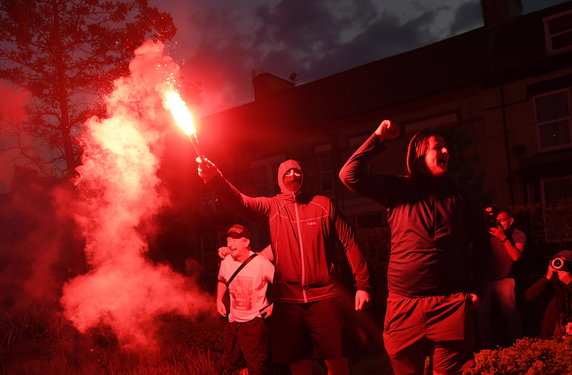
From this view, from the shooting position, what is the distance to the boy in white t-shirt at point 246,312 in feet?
19.2

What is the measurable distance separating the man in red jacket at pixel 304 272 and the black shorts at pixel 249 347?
0.84 meters

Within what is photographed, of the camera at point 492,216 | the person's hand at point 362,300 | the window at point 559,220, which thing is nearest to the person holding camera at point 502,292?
the camera at point 492,216

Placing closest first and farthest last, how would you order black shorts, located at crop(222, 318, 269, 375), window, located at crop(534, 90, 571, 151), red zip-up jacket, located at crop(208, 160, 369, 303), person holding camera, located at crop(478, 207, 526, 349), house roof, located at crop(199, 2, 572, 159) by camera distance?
red zip-up jacket, located at crop(208, 160, 369, 303)
black shorts, located at crop(222, 318, 269, 375)
person holding camera, located at crop(478, 207, 526, 349)
window, located at crop(534, 90, 571, 151)
house roof, located at crop(199, 2, 572, 159)

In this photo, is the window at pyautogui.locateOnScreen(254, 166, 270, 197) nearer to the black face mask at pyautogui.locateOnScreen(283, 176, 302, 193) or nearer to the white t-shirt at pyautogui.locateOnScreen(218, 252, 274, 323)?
the white t-shirt at pyautogui.locateOnScreen(218, 252, 274, 323)

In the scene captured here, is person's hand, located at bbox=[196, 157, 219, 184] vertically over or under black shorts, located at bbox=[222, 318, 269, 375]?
over

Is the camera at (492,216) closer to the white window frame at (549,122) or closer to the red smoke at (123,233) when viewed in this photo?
the red smoke at (123,233)

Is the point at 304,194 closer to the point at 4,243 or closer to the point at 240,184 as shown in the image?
the point at 4,243

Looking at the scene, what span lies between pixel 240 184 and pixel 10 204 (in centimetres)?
1145

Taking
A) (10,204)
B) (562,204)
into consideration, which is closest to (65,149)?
(10,204)

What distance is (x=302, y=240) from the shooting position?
509cm

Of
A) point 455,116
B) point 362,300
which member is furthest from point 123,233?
point 455,116

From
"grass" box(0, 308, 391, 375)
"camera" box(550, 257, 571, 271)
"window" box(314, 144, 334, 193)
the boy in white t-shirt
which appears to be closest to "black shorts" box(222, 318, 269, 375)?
the boy in white t-shirt

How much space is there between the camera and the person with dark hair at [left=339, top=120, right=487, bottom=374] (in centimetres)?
380

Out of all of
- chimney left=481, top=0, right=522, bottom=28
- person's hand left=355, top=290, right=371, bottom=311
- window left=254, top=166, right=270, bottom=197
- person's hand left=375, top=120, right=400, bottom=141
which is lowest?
person's hand left=355, top=290, right=371, bottom=311
